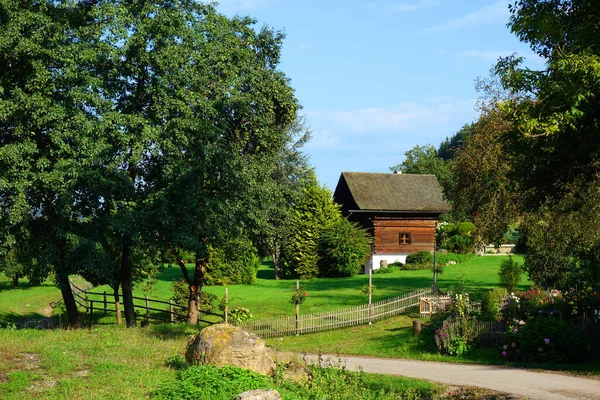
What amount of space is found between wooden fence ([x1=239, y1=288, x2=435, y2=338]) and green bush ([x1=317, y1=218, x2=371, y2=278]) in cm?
1929

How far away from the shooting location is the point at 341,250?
50.0m

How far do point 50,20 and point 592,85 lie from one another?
17.4m

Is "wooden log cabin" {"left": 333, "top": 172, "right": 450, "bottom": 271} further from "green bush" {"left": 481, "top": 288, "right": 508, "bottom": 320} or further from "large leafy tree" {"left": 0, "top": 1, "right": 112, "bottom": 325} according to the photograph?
"large leafy tree" {"left": 0, "top": 1, "right": 112, "bottom": 325}

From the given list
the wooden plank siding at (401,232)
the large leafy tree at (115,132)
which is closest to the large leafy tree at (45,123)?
the large leafy tree at (115,132)

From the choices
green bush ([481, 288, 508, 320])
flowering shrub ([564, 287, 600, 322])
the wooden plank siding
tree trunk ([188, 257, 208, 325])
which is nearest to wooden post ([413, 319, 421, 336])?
green bush ([481, 288, 508, 320])

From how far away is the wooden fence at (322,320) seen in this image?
29266 millimetres

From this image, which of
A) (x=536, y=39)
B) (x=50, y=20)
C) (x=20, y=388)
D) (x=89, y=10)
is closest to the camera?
(x=20, y=388)

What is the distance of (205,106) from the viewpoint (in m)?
23.4

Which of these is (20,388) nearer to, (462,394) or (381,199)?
(462,394)

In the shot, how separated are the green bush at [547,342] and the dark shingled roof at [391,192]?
32550mm

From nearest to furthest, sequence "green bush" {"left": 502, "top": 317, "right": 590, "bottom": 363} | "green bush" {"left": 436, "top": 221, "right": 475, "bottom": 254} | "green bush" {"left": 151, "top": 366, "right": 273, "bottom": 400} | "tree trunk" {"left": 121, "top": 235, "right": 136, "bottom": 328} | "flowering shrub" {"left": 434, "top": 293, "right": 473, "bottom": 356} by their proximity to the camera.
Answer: "green bush" {"left": 151, "top": 366, "right": 273, "bottom": 400}
"green bush" {"left": 502, "top": 317, "right": 590, "bottom": 363}
"flowering shrub" {"left": 434, "top": 293, "right": 473, "bottom": 356}
"tree trunk" {"left": 121, "top": 235, "right": 136, "bottom": 328}
"green bush" {"left": 436, "top": 221, "right": 475, "bottom": 254}

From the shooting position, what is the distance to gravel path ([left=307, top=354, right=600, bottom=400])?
1530cm

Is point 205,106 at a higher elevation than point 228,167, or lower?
higher

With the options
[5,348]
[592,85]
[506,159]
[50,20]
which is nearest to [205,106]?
[50,20]
